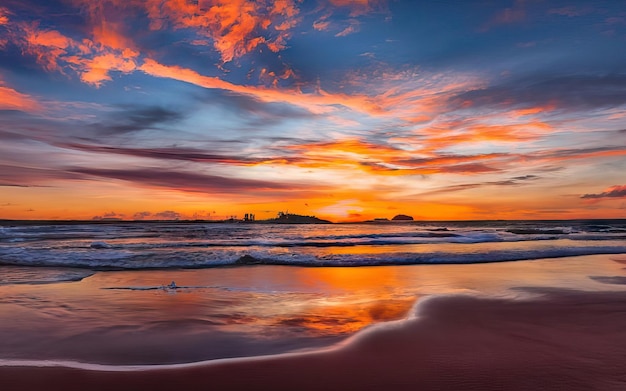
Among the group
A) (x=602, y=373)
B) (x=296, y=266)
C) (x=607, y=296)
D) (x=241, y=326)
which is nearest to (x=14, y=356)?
(x=241, y=326)

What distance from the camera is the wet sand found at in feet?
13.0

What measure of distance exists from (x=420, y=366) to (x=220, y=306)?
4.07 m

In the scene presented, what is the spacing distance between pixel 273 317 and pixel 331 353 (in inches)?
76.9

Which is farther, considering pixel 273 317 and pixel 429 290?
pixel 429 290

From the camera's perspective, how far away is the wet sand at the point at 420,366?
13.0 ft

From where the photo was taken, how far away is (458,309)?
7.12 m

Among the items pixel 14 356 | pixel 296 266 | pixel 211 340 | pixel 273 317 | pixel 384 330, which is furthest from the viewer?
pixel 296 266

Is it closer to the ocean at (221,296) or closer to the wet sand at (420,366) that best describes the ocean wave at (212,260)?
the ocean at (221,296)

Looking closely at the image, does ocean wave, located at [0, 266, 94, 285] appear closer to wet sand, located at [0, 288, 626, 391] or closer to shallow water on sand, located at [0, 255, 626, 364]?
shallow water on sand, located at [0, 255, 626, 364]

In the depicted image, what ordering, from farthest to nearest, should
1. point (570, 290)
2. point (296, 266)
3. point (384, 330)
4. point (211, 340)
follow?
1. point (296, 266)
2. point (570, 290)
3. point (384, 330)
4. point (211, 340)

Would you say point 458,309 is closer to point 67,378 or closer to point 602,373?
point 602,373

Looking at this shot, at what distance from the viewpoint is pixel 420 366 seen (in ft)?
14.6

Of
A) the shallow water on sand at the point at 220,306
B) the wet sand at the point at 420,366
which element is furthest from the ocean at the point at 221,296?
the wet sand at the point at 420,366

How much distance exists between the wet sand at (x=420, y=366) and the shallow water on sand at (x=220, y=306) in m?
0.41
